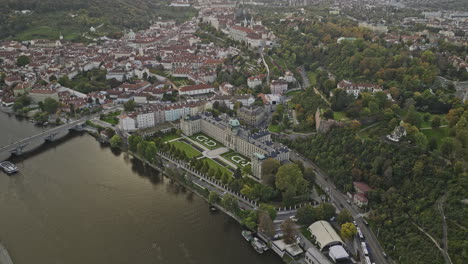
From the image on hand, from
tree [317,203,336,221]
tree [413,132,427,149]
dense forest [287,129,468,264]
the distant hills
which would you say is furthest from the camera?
the distant hills

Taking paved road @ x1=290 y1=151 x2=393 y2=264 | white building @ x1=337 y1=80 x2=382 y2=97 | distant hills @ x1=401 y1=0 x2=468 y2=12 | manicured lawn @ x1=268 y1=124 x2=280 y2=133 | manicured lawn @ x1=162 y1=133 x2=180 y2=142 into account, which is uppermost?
distant hills @ x1=401 y1=0 x2=468 y2=12

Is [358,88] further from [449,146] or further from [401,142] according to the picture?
[449,146]

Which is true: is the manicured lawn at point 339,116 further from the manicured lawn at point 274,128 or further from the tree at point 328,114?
the manicured lawn at point 274,128

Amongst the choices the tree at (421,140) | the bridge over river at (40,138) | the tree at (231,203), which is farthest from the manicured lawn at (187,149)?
the tree at (421,140)

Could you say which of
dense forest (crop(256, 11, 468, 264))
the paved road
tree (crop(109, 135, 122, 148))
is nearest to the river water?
tree (crop(109, 135, 122, 148))

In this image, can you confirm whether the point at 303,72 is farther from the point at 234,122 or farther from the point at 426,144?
the point at 426,144

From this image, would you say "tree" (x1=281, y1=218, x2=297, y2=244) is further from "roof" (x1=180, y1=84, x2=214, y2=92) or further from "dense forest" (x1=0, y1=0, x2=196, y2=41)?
"dense forest" (x1=0, y1=0, x2=196, y2=41)

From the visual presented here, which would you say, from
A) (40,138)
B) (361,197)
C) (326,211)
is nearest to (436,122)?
(361,197)
